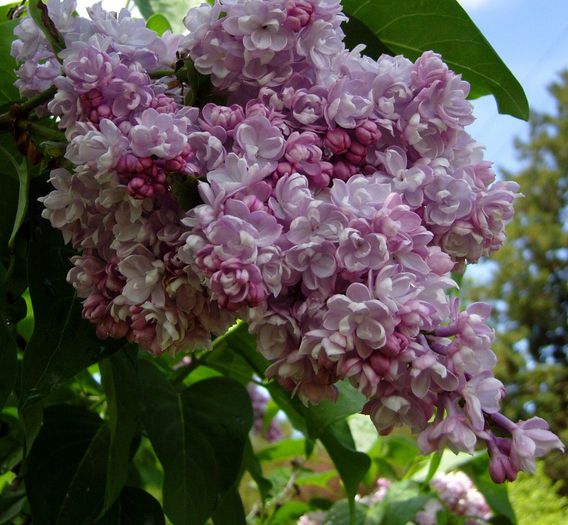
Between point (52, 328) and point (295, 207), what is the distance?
18 centimetres

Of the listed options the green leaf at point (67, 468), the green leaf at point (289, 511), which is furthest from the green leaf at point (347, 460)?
the green leaf at point (289, 511)

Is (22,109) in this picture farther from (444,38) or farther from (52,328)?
(444,38)

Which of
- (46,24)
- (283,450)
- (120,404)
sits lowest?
(283,450)

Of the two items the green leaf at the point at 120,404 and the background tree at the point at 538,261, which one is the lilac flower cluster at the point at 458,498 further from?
the background tree at the point at 538,261

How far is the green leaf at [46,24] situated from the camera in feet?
1.37

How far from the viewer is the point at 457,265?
1.33 feet

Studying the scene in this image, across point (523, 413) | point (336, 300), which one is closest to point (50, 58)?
point (336, 300)

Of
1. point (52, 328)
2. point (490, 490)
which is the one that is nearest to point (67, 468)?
point (52, 328)

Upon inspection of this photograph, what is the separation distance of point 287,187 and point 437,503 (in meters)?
0.88

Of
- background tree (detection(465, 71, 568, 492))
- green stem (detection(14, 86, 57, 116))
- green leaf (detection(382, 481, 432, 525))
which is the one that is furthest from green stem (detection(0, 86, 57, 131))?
Result: background tree (detection(465, 71, 568, 492))

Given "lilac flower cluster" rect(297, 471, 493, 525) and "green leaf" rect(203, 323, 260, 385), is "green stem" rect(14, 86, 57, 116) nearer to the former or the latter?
"green leaf" rect(203, 323, 260, 385)

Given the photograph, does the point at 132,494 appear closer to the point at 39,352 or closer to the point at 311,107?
the point at 39,352

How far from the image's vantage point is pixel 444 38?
531mm

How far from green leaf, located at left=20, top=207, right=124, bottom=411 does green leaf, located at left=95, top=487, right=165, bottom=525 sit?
0.16 m
